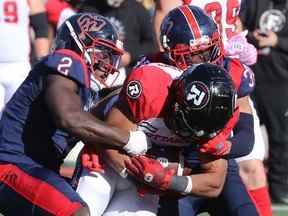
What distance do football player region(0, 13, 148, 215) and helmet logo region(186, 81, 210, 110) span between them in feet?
0.89

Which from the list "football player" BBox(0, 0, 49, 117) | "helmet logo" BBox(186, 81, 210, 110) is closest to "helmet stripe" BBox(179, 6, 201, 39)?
"helmet logo" BBox(186, 81, 210, 110)

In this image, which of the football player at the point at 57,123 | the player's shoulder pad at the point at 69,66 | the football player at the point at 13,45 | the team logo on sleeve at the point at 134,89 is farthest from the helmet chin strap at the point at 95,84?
the football player at the point at 13,45

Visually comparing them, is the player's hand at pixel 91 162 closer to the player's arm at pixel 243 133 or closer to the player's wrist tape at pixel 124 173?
the player's wrist tape at pixel 124 173

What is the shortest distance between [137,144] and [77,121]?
26 centimetres

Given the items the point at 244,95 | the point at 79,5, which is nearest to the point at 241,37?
the point at 244,95

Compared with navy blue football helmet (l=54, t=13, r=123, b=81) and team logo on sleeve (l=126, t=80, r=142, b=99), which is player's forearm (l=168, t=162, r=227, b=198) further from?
navy blue football helmet (l=54, t=13, r=123, b=81)

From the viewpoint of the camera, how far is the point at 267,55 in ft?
25.2

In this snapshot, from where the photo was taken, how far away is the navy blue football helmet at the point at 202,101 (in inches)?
172

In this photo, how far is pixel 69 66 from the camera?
4.65 meters

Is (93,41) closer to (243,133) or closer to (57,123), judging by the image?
(57,123)

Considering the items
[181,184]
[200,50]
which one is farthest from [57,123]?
[200,50]

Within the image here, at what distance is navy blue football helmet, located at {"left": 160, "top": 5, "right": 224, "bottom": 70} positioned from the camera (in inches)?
187

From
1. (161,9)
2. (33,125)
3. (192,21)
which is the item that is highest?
(192,21)

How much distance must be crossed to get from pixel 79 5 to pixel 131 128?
3533 millimetres
